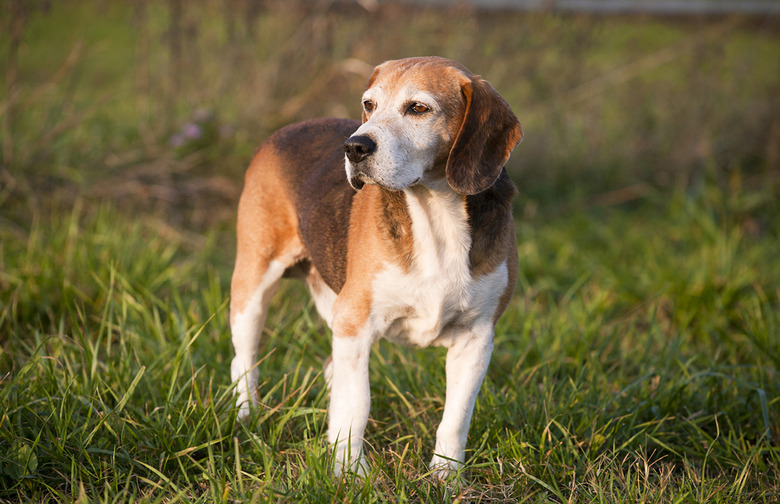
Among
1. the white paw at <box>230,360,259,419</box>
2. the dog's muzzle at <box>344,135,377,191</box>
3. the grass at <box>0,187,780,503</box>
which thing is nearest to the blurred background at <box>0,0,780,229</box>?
the grass at <box>0,187,780,503</box>

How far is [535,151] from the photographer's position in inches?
311

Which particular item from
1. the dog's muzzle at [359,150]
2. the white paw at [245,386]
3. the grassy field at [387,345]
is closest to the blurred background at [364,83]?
the grassy field at [387,345]

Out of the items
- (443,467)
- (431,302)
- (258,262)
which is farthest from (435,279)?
(258,262)

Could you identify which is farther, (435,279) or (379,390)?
(379,390)

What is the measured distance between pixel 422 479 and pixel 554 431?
0.77 m

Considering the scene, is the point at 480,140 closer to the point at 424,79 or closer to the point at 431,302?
the point at 424,79

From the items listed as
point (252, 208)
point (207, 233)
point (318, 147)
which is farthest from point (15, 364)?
point (207, 233)

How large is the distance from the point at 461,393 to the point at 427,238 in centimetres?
70

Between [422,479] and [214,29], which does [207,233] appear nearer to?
[214,29]

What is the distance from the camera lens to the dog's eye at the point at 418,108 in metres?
2.87

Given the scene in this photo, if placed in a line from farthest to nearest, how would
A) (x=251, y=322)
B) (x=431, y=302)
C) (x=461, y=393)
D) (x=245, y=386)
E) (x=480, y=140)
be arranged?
(x=251, y=322) → (x=245, y=386) → (x=461, y=393) → (x=431, y=302) → (x=480, y=140)

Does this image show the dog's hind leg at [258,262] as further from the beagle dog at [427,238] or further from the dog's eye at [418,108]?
the dog's eye at [418,108]

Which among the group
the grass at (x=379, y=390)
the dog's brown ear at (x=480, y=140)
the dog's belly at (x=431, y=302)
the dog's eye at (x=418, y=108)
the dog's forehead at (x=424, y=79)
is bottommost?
the grass at (x=379, y=390)

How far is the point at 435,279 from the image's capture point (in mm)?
2938
